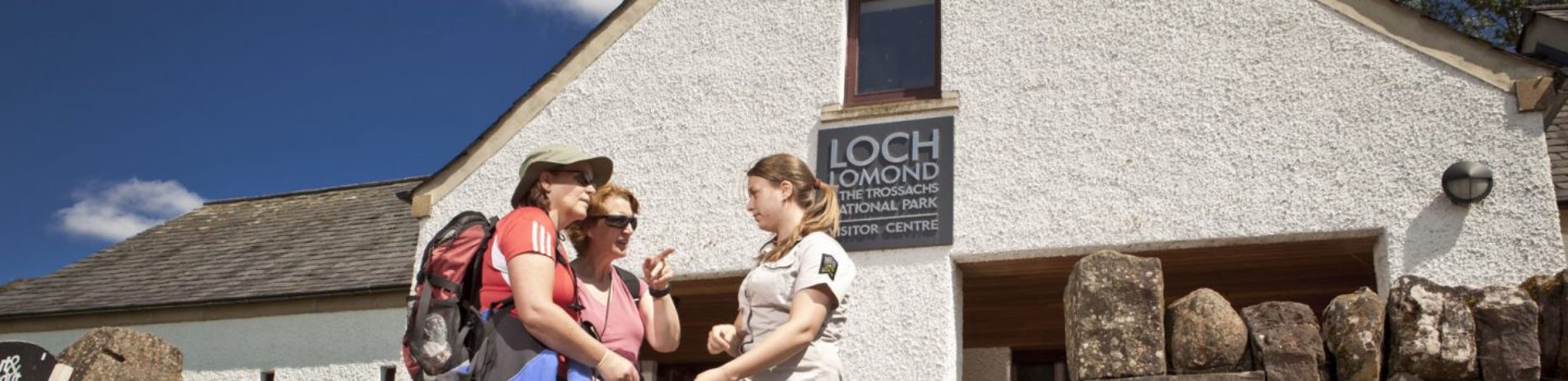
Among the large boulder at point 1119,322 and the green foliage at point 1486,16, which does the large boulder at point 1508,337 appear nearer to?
the large boulder at point 1119,322

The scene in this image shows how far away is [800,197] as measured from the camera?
15.2ft

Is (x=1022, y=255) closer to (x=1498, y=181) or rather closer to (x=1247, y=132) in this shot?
(x=1247, y=132)

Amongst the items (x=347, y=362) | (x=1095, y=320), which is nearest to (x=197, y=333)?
(x=347, y=362)

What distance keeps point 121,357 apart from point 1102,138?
575 cm

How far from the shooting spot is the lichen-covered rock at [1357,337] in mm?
4379

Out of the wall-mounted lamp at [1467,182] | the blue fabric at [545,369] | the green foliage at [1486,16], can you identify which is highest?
the green foliage at [1486,16]

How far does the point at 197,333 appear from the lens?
13.5 metres

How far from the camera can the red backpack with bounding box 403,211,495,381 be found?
4195 mm

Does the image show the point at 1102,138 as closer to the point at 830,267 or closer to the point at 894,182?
the point at 894,182

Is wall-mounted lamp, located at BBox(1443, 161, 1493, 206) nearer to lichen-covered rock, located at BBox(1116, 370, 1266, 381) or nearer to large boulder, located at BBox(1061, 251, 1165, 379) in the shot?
large boulder, located at BBox(1061, 251, 1165, 379)

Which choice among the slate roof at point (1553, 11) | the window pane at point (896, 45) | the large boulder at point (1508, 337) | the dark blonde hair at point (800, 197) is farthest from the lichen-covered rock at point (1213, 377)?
the slate roof at point (1553, 11)

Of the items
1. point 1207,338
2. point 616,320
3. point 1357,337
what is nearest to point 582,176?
point 616,320

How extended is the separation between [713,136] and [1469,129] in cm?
483

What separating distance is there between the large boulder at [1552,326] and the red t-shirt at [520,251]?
2.98 meters
